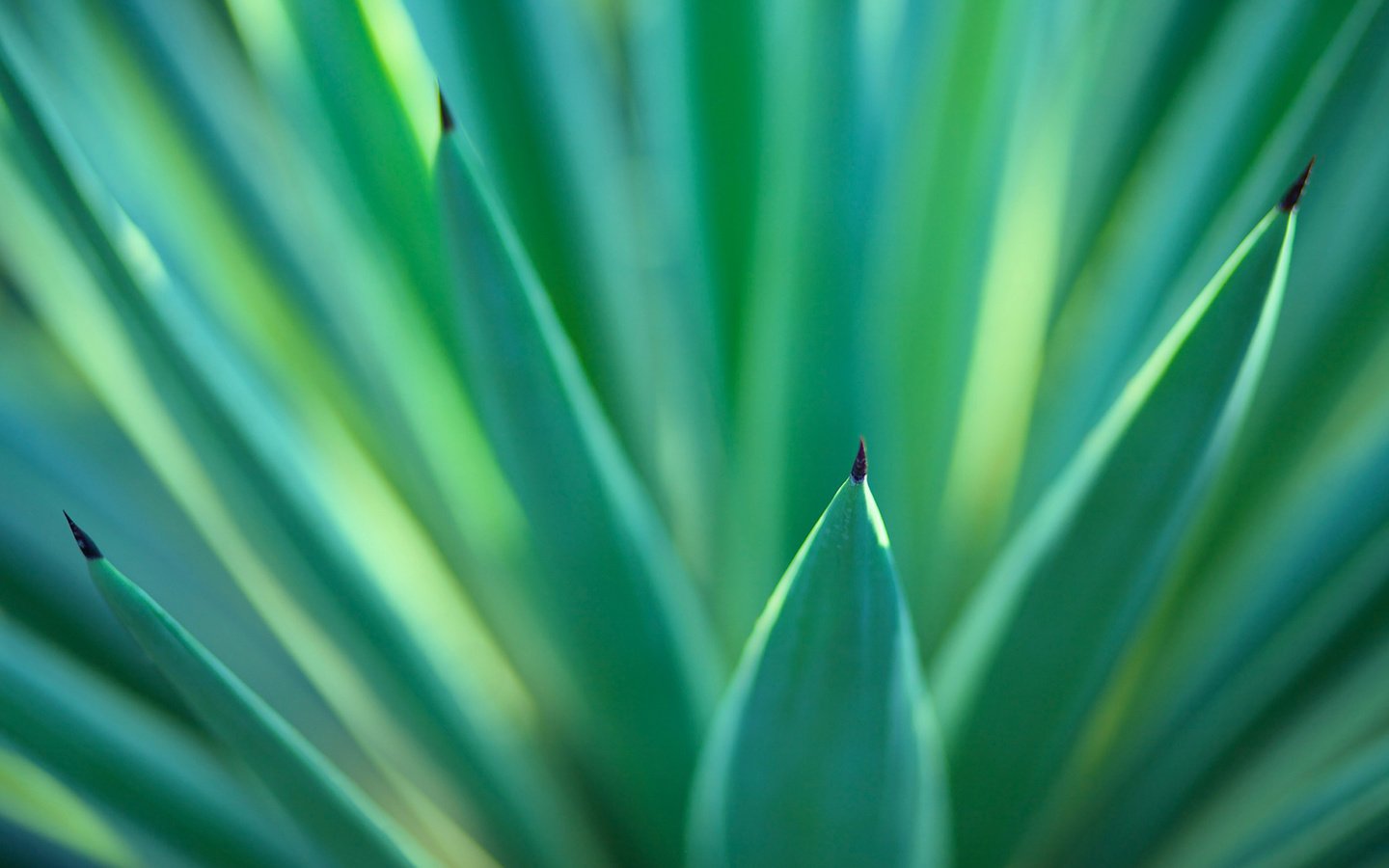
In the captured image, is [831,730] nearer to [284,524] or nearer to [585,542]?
[585,542]

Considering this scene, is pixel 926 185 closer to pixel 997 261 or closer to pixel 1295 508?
pixel 997 261

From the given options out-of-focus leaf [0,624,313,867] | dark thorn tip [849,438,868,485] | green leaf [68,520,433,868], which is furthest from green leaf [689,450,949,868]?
out-of-focus leaf [0,624,313,867]

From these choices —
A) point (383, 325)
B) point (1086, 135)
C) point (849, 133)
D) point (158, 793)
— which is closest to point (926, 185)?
point (849, 133)

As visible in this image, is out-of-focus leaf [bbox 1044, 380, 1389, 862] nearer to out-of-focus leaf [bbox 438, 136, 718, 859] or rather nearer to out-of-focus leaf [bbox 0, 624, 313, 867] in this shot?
out-of-focus leaf [bbox 438, 136, 718, 859]

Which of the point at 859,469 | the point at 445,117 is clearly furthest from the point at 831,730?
the point at 445,117

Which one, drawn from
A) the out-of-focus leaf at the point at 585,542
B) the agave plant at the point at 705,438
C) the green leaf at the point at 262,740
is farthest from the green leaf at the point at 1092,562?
the green leaf at the point at 262,740

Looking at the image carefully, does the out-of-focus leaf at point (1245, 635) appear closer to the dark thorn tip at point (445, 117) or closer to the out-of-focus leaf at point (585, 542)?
the out-of-focus leaf at point (585, 542)
